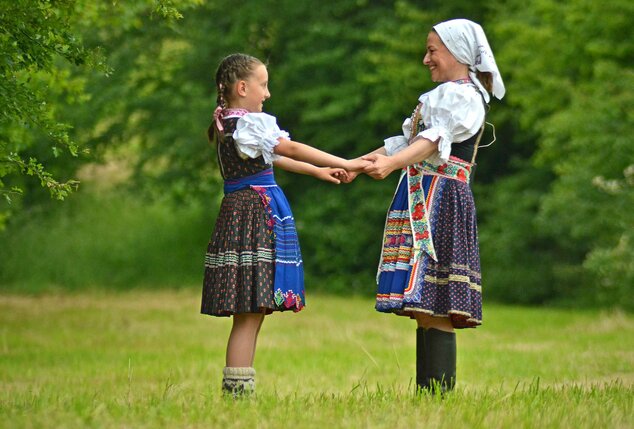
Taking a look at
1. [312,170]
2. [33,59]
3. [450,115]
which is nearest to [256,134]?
[312,170]

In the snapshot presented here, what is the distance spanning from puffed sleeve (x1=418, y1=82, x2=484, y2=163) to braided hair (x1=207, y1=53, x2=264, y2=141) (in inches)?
36.5

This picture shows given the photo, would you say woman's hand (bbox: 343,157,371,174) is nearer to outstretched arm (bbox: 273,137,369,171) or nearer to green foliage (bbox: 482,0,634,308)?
outstretched arm (bbox: 273,137,369,171)

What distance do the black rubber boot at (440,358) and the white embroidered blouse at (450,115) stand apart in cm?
88

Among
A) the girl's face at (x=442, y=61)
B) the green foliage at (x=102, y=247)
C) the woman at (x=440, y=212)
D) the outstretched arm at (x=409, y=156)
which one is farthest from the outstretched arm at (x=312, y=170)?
the green foliage at (x=102, y=247)

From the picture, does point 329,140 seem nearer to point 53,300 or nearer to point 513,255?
point 513,255

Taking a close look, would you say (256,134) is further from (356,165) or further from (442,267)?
(442,267)

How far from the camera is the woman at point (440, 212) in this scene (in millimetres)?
6176

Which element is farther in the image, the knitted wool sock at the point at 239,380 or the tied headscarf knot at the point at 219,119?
the tied headscarf knot at the point at 219,119

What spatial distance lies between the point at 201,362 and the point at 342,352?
159 cm

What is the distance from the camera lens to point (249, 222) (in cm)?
626

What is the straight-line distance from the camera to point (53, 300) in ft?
65.8

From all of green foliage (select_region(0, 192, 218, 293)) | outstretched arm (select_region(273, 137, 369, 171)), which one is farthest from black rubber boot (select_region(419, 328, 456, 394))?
green foliage (select_region(0, 192, 218, 293))

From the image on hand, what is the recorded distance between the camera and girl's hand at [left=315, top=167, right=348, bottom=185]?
20.9 ft

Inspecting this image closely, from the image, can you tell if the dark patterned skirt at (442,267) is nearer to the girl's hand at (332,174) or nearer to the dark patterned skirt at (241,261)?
the girl's hand at (332,174)
